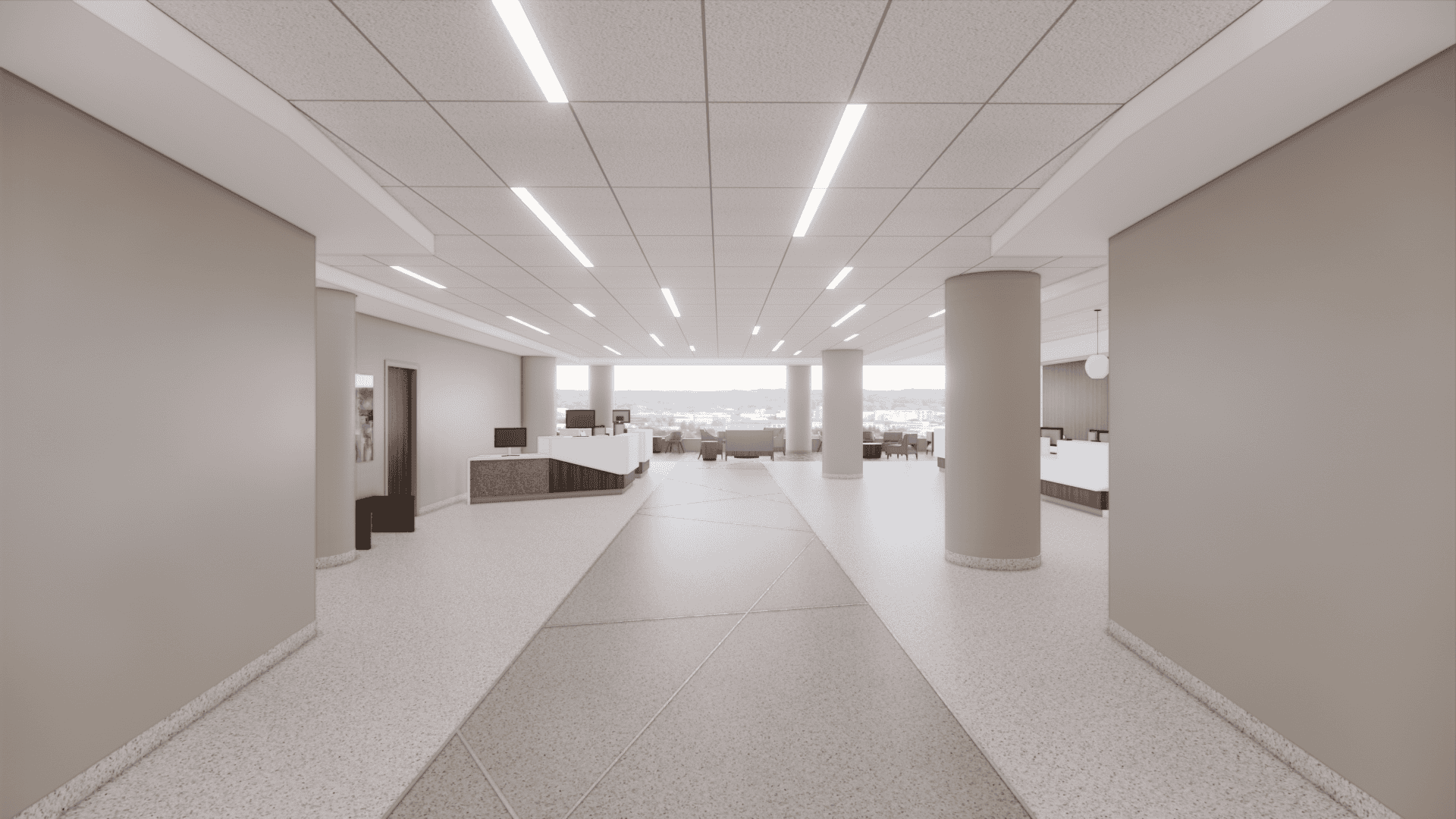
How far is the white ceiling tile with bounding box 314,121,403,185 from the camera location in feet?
8.74

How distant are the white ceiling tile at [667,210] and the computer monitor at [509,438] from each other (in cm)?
610

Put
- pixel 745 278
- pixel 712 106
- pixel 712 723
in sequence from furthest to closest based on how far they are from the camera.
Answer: pixel 745 278
pixel 712 723
pixel 712 106

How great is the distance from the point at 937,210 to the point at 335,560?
6.23m

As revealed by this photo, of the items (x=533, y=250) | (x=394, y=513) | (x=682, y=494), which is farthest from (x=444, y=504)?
(x=533, y=250)

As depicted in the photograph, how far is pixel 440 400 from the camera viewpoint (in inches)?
343

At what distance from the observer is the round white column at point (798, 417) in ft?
53.9

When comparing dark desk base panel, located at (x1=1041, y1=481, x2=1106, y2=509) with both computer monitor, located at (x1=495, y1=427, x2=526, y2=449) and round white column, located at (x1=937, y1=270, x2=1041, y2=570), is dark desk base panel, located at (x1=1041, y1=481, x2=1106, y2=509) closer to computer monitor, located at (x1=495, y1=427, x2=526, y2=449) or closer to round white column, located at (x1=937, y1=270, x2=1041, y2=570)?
A: round white column, located at (x1=937, y1=270, x2=1041, y2=570)

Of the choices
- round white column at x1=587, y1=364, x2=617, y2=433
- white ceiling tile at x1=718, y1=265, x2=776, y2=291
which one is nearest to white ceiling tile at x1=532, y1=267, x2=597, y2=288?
white ceiling tile at x1=718, y1=265, x2=776, y2=291

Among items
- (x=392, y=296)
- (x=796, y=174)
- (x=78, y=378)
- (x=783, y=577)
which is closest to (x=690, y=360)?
(x=392, y=296)

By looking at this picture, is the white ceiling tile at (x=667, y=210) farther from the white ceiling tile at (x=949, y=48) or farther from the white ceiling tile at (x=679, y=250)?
the white ceiling tile at (x=949, y=48)

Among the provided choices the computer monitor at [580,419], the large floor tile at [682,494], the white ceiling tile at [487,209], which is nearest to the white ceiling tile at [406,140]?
the white ceiling tile at [487,209]

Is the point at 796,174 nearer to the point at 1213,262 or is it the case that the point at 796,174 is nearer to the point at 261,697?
the point at 1213,262

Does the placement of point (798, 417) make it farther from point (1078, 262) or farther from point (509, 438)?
point (1078, 262)

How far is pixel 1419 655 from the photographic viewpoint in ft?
6.12
